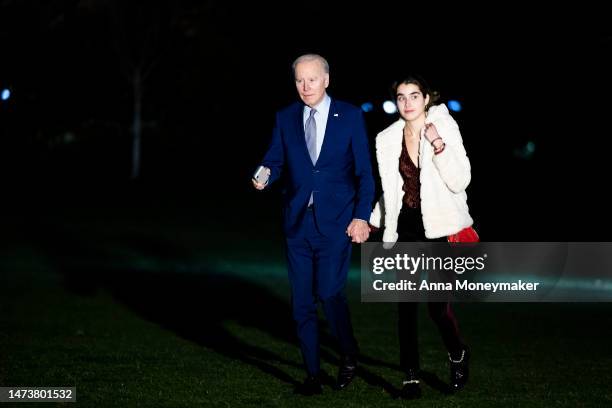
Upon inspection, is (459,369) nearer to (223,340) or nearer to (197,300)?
(223,340)

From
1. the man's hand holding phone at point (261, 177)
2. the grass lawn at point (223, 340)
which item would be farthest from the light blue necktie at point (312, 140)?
the grass lawn at point (223, 340)

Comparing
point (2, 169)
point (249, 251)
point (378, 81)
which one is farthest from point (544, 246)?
point (2, 169)

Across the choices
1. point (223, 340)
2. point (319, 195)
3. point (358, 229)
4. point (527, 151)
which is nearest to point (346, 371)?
point (358, 229)

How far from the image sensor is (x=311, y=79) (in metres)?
7.37

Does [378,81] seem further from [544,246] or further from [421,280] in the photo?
[421,280]

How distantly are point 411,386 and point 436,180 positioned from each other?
4.60ft

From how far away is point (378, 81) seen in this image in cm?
3412

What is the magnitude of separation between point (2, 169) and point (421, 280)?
4178 centimetres

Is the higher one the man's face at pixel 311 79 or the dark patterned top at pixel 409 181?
the man's face at pixel 311 79

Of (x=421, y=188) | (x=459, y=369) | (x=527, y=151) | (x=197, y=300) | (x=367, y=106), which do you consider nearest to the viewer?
(x=421, y=188)

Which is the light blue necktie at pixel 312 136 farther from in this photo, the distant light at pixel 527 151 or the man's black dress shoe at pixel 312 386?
the distant light at pixel 527 151

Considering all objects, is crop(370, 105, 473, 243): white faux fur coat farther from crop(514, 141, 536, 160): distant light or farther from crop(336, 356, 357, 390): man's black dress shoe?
crop(514, 141, 536, 160): distant light

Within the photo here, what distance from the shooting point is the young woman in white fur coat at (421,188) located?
7289mm

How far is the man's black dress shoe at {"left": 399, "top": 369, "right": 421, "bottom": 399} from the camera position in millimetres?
7574
